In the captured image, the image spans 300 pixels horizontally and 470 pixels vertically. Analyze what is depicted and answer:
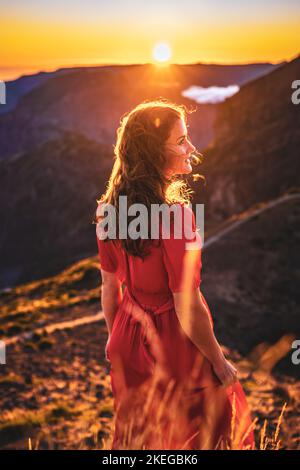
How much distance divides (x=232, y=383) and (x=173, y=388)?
1.00ft

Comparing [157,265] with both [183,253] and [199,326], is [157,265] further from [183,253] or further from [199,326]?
[199,326]

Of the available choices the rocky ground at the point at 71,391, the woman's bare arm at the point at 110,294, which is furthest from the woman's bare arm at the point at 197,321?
the rocky ground at the point at 71,391

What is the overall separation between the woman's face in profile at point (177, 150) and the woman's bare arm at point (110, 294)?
74 cm

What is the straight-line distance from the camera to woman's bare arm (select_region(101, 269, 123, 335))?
302 centimetres

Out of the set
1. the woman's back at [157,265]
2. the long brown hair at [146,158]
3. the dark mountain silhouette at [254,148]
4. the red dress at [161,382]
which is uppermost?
the dark mountain silhouette at [254,148]

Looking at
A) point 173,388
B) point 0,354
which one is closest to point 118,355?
point 173,388

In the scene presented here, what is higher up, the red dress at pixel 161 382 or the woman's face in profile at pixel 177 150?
the woman's face in profile at pixel 177 150

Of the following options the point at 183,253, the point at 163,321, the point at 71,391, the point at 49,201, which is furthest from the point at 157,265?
the point at 49,201

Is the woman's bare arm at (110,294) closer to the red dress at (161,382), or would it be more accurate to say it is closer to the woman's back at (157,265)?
the woman's back at (157,265)

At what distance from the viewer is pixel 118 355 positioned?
9.27 feet

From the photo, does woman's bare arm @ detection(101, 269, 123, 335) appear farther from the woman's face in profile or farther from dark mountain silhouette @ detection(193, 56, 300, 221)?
dark mountain silhouette @ detection(193, 56, 300, 221)

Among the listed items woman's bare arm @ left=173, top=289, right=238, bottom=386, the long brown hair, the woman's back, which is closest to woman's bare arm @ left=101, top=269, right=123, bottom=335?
the woman's back

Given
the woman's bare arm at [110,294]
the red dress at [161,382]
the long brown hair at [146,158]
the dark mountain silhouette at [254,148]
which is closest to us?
the long brown hair at [146,158]

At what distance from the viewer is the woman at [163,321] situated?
100 inches
